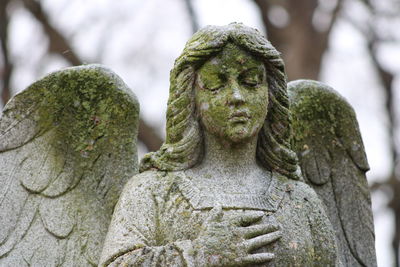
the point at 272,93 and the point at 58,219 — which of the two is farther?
the point at 58,219

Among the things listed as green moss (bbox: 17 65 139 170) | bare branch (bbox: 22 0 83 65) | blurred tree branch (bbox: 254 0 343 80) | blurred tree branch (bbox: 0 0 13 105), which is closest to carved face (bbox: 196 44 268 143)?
green moss (bbox: 17 65 139 170)

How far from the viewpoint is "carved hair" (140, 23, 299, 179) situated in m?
5.46

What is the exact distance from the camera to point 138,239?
5148 millimetres

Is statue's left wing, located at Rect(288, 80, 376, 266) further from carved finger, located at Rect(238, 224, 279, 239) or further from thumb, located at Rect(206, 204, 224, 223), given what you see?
thumb, located at Rect(206, 204, 224, 223)

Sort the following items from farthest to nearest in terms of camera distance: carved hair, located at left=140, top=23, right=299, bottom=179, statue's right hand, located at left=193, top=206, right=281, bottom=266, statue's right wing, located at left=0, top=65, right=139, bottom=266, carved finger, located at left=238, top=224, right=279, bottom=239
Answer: statue's right wing, located at left=0, top=65, right=139, bottom=266 < carved hair, located at left=140, top=23, right=299, bottom=179 < carved finger, located at left=238, top=224, right=279, bottom=239 < statue's right hand, located at left=193, top=206, right=281, bottom=266

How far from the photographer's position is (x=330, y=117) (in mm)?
6641

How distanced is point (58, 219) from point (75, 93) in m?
0.88

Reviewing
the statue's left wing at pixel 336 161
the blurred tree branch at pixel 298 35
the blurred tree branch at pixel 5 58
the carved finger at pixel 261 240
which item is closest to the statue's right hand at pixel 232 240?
the carved finger at pixel 261 240

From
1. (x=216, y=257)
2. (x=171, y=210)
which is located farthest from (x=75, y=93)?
(x=216, y=257)

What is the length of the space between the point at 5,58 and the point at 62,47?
1.16m

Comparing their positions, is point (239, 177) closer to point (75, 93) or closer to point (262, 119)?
point (262, 119)

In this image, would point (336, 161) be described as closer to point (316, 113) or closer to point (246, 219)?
point (316, 113)

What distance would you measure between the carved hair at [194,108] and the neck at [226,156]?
0.24 ft

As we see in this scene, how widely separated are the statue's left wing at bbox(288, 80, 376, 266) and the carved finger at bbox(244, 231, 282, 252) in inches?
56.2
